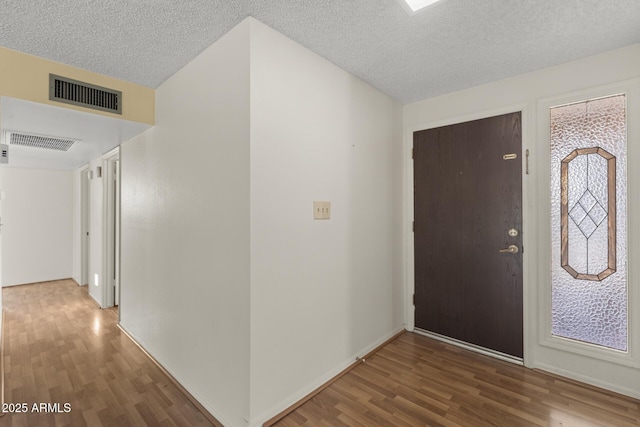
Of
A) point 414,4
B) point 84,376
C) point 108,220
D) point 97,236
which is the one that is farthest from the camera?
point 97,236

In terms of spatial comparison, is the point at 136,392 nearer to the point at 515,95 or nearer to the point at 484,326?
the point at 484,326

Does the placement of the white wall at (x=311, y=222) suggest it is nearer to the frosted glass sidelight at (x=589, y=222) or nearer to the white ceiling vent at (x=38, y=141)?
the frosted glass sidelight at (x=589, y=222)

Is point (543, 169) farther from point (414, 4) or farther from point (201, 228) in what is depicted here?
point (201, 228)

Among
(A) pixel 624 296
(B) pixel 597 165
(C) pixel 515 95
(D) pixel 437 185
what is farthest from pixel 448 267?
(C) pixel 515 95

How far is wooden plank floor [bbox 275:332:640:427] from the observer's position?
5.95 ft

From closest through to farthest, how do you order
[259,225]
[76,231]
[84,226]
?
[259,225], [84,226], [76,231]

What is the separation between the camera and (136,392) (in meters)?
2.13

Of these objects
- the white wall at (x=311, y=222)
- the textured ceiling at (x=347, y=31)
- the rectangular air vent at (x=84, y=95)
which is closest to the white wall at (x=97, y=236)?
the rectangular air vent at (x=84, y=95)

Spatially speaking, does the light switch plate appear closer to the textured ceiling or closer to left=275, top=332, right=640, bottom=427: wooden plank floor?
the textured ceiling

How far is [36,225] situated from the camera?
5363mm

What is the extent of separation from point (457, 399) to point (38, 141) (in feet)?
15.8

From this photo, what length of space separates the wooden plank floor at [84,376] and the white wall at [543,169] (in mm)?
2603

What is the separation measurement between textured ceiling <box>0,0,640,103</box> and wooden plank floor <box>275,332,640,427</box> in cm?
241

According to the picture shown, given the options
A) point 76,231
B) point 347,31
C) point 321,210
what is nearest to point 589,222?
point 321,210
